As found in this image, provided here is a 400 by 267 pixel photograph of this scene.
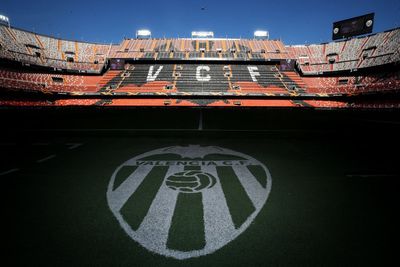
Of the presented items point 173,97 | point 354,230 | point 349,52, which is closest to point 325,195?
point 354,230

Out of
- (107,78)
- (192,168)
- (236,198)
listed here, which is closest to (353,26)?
(107,78)

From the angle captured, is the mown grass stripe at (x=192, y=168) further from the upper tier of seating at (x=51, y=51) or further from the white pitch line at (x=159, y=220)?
the upper tier of seating at (x=51, y=51)

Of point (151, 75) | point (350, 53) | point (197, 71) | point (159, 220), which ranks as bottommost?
point (159, 220)

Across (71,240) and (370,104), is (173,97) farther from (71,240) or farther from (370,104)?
(71,240)

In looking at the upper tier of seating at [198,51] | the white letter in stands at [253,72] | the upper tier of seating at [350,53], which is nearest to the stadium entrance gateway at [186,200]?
the white letter in stands at [253,72]

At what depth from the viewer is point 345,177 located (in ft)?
11.4

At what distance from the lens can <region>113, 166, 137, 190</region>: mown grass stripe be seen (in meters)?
3.22

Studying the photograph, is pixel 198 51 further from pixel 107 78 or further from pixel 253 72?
pixel 107 78

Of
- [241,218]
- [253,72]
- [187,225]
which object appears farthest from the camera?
[253,72]

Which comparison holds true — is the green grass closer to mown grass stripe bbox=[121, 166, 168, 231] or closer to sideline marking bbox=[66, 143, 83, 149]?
mown grass stripe bbox=[121, 166, 168, 231]

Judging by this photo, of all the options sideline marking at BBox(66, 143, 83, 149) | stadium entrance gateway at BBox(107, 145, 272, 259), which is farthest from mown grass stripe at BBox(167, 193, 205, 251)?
sideline marking at BBox(66, 143, 83, 149)

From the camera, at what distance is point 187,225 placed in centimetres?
216

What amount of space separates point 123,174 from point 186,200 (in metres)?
1.49

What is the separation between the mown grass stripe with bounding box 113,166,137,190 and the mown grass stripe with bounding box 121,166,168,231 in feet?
1.18
